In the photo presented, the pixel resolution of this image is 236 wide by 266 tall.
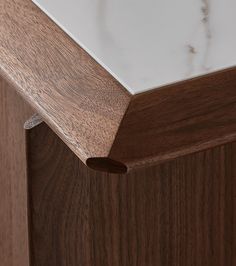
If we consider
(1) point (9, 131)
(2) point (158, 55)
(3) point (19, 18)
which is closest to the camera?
(2) point (158, 55)

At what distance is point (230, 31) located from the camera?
628mm

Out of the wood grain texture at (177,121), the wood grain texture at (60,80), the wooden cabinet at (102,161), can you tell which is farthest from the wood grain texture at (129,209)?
the wood grain texture at (177,121)

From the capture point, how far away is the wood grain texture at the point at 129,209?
31.2 inches

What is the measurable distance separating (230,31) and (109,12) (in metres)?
0.09

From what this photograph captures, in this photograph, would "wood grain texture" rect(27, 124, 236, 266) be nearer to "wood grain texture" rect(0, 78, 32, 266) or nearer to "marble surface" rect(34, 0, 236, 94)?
"wood grain texture" rect(0, 78, 32, 266)

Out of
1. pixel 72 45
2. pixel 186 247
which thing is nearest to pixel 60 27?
pixel 72 45

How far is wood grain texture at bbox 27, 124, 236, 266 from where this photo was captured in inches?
31.2

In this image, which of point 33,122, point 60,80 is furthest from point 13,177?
point 60,80

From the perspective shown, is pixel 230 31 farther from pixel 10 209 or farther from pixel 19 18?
pixel 10 209

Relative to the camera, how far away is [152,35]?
0.62 m

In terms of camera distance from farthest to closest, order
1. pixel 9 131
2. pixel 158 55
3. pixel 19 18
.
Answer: pixel 9 131
pixel 19 18
pixel 158 55

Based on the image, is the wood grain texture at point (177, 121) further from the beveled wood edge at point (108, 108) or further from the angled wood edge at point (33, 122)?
the angled wood edge at point (33, 122)

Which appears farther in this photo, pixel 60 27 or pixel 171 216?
pixel 171 216

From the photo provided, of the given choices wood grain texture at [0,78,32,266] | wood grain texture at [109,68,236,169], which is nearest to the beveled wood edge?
wood grain texture at [109,68,236,169]
